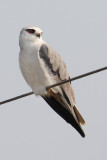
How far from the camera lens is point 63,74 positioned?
801 centimetres

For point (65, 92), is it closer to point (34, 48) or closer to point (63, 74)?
point (63, 74)

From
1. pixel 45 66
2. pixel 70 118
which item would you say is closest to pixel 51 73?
pixel 45 66

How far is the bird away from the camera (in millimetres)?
7613

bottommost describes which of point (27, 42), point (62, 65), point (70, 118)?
point (70, 118)

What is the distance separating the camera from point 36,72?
7.61 meters

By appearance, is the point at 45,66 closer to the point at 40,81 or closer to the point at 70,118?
the point at 40,81

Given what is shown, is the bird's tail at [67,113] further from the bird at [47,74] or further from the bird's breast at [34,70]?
the bird's breast at [34,70]

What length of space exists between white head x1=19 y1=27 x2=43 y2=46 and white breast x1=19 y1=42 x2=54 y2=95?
32 centimetres

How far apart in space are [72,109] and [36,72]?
79cm

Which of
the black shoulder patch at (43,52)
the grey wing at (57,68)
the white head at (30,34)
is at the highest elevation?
the white head at (30,34)

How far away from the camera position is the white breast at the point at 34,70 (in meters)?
7.57

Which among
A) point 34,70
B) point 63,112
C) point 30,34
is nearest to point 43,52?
point 34,70

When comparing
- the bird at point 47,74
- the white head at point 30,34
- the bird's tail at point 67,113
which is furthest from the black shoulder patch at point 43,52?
the bird's tail at point 67,113

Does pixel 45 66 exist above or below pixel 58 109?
above
